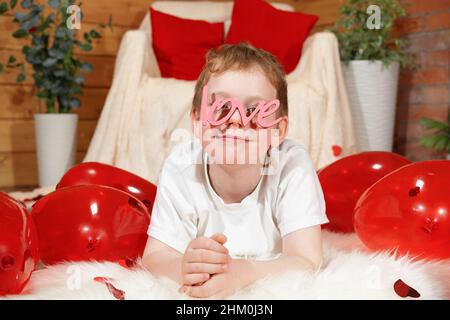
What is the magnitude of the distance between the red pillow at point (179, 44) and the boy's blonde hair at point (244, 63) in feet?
4.89

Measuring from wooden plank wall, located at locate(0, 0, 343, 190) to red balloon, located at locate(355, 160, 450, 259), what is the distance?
1941 millimetres

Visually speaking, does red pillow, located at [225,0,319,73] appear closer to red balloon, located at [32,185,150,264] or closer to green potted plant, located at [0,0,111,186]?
green potted plant, located at [0,0,111,186]

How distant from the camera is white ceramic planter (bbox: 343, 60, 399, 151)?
2395mm

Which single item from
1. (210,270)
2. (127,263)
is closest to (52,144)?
(127,263)

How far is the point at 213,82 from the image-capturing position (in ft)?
2.70

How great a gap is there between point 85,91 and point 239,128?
6.96ft

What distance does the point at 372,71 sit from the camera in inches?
94.0

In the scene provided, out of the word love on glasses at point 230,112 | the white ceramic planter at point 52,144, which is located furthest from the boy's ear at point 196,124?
the white ceramic planter at point 52,144

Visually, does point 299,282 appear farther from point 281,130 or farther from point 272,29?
point 272,29

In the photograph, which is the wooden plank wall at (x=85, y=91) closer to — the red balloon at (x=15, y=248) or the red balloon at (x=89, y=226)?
the red balloon at (x=89, y=226)

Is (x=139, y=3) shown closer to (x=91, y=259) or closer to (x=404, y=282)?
(x=91, y=259)

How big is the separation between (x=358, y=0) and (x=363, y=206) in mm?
1602
